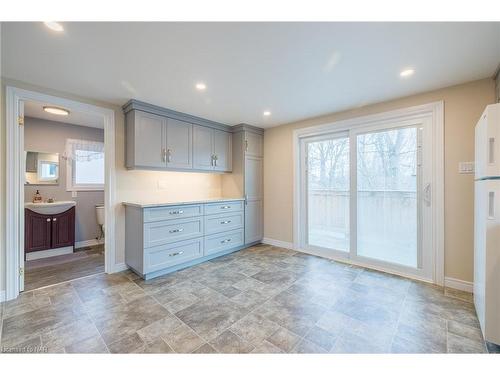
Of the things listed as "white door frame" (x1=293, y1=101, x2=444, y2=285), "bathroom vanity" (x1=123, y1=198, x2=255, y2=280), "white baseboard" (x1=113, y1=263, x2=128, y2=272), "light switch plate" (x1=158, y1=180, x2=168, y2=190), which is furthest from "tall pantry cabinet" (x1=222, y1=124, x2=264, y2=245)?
"white baseboard" (x1=113, y1=263, x2=128, y2=272)

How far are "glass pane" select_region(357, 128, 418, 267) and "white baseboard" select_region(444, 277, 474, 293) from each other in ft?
1.06

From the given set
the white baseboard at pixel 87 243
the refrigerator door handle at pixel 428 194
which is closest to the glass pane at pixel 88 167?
the white baseboard at pixel 87 243

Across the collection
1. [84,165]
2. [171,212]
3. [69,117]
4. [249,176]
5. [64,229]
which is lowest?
[64,229]

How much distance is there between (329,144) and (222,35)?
2.49 m

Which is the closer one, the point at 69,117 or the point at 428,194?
the point at 428,194

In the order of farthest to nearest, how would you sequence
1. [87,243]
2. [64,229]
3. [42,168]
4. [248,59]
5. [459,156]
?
[87,243]
[42,168]
[64,229]
[459,156]
[248,59]

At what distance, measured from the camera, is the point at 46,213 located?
3.54 metres

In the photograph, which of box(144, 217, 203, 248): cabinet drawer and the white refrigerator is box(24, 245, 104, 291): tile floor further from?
the white refrigerator

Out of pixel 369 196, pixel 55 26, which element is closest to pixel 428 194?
pixel 369 196

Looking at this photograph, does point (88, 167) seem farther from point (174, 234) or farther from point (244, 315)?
point (244, 315)

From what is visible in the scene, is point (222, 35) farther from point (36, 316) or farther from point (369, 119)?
point (36, 316)

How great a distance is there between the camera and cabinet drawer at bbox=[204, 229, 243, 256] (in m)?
3.33

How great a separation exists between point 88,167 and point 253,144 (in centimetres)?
331

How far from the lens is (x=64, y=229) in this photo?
3.71 m
